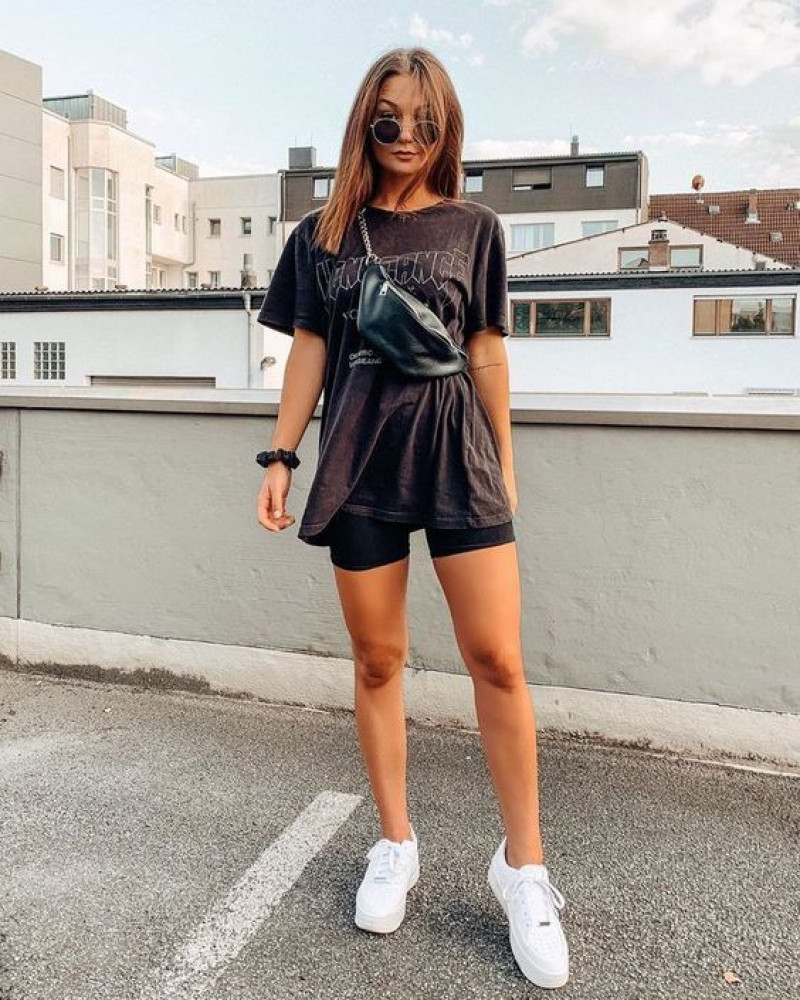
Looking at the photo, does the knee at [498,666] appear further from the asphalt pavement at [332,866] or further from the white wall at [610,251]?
the white wall at [610,251]

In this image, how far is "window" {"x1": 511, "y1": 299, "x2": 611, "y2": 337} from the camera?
32312 millimetres

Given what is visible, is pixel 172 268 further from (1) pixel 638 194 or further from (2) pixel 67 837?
(2) pixel 67 837

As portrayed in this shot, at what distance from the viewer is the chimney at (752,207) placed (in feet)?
163

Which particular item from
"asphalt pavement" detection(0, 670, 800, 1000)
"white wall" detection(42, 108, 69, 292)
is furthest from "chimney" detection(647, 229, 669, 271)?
"asphalt pavement" detection(0, 670, 800, 1000)

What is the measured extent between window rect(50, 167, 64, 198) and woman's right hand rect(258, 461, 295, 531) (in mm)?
56185

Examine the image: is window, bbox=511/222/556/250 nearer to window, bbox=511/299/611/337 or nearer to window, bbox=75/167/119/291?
window, bbox=511/299/611/337

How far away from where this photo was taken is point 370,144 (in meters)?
1.92

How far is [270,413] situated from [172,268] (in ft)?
199

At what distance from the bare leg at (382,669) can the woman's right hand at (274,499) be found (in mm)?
184

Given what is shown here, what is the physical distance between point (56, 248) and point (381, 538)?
183 feet

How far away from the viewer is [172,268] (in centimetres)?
6009

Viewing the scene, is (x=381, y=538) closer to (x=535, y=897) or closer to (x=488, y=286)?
(x=488, y=286)

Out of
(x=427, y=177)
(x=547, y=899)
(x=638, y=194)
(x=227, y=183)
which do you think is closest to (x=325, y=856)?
(x=547, y=899)

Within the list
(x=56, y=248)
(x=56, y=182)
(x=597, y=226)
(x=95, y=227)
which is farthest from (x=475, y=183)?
(x=56, y=248)
